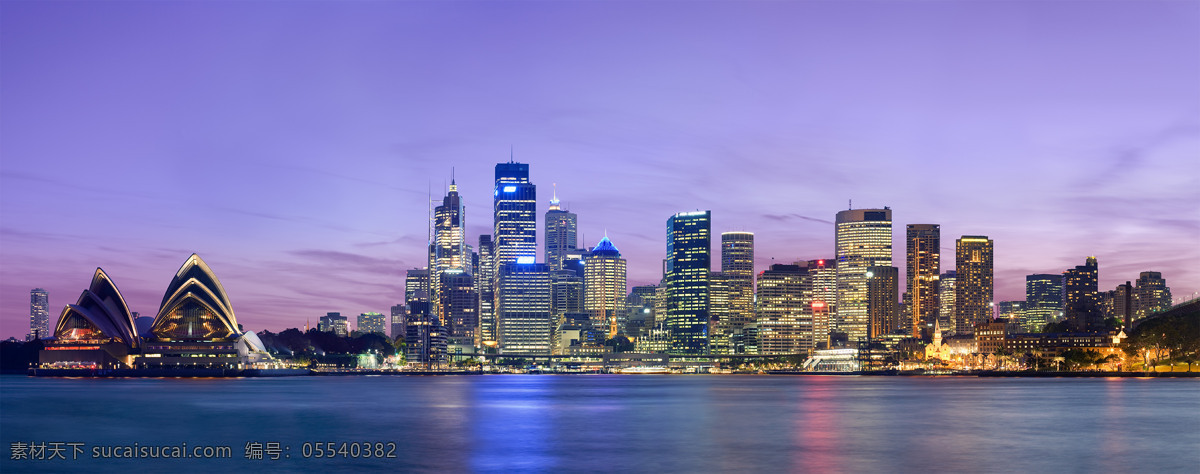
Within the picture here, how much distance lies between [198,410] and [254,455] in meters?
38.5

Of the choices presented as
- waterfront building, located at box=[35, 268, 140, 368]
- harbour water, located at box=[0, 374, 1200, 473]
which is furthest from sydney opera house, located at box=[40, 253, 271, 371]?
harbour water, located at box=[0, 374, 1200, 473]

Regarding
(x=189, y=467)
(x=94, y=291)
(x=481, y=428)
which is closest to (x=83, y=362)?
(x=94, y=291)

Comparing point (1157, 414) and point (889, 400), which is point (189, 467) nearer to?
point (1157, 414)

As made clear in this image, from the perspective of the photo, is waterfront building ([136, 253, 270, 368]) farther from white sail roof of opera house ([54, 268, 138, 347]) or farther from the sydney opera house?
white sail roof of opera house ([54, 268, 138, 347])

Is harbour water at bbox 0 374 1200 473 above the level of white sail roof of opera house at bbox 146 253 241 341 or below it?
below

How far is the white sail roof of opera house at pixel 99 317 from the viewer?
184 metres

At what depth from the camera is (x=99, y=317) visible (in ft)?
614

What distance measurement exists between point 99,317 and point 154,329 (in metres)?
10.3

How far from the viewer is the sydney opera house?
18488 centimetres

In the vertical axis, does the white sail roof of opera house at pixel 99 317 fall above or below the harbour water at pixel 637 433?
above

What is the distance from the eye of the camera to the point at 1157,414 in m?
78.5

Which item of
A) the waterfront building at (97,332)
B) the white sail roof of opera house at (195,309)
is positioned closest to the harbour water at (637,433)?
the white sail roof of opera house at (195,309)

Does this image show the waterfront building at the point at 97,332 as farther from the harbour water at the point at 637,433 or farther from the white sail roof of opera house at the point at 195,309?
the harbour water at the point at 637,433

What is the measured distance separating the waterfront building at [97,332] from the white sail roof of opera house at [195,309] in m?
5.69
